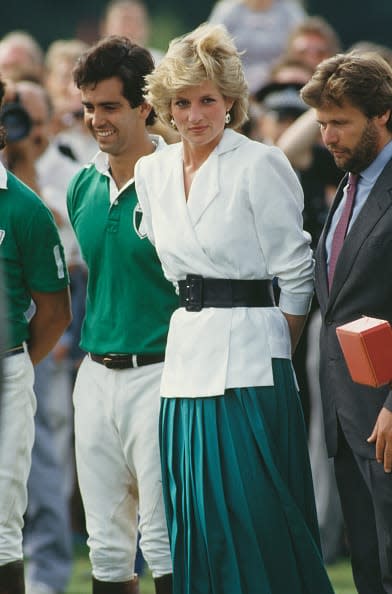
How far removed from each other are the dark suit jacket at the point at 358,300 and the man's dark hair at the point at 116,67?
1.09m

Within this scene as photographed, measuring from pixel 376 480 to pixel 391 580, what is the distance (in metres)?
0.33

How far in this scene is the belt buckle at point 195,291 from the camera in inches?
207

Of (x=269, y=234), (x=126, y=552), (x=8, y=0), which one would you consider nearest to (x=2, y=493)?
(x=126, y=552)

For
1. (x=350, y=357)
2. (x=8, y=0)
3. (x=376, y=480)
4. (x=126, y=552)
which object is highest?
(x=8, y=0)

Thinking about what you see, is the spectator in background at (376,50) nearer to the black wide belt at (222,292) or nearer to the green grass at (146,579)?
the black wide belt at (222,292)

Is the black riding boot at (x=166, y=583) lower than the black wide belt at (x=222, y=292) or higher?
lower

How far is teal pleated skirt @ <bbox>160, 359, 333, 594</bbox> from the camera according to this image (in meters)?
5.14

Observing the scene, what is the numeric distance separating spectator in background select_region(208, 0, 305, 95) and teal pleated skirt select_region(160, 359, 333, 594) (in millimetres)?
6123

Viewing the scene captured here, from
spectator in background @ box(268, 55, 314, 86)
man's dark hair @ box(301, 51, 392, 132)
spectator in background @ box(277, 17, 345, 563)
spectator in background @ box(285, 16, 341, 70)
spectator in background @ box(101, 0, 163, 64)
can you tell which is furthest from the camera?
spectator in background @ box(101, 0, 163, 64)

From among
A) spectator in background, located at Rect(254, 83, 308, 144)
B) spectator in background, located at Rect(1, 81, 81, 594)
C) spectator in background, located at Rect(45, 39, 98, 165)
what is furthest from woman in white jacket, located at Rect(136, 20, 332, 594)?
spectator in background, located at Rect(45, 39, 98, 165)

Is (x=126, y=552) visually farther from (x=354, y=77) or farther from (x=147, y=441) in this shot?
(x=354, y=77)

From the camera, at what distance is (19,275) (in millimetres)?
5727

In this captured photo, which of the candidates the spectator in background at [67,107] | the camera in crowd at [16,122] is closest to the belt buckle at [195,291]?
the camera in crowd at [16,122]

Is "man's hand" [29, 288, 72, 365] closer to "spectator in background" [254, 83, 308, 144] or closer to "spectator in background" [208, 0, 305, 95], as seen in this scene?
"spectator in background" [254, 83, 308, 144]
